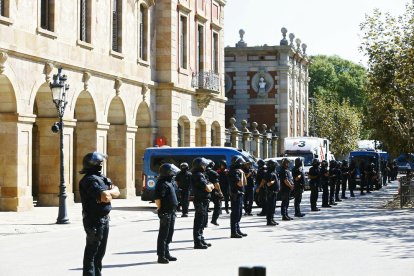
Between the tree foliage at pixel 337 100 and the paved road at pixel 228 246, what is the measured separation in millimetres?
54160

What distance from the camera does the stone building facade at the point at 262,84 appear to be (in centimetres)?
6381

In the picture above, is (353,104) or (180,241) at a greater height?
(353,104)

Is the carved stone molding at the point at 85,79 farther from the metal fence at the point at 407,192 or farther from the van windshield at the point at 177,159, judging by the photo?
the metal fence at the point at 407,192

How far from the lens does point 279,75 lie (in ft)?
209

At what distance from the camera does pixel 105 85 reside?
3136 centimetres

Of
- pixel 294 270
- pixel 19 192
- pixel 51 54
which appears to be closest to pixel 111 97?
pixel 51 54

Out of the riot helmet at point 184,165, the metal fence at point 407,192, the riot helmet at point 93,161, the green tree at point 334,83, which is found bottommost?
the metal fence at point 407,192

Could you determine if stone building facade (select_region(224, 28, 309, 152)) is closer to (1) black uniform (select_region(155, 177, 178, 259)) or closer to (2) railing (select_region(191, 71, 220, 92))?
(2) railing (select_region(191, 71, 220, 92))

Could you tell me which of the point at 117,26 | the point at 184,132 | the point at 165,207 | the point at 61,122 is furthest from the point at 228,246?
the point at 184,132

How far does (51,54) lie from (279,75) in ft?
126

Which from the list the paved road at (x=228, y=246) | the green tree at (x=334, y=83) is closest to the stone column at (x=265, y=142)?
the paved road at (x=228, y=246)

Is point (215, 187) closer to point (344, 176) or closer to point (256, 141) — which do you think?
point (344, 176)

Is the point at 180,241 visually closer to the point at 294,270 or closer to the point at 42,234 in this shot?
the point at 42,234

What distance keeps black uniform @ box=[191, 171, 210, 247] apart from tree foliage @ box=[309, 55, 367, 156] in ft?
198
